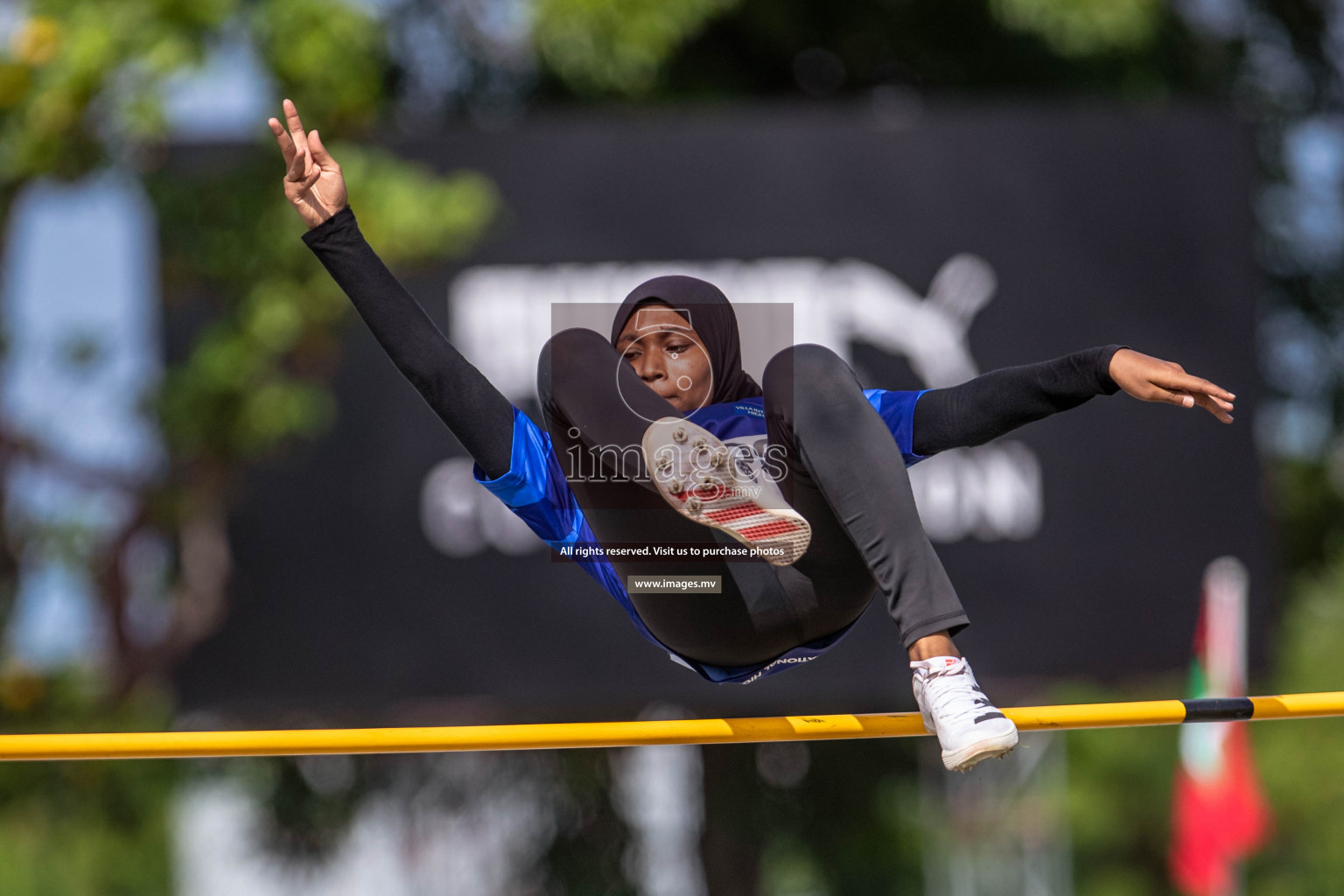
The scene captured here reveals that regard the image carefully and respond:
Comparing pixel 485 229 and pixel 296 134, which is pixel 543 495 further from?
pixel 485 229

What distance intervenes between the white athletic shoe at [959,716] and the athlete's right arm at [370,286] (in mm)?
1016

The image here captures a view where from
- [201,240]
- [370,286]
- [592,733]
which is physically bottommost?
[592,733]

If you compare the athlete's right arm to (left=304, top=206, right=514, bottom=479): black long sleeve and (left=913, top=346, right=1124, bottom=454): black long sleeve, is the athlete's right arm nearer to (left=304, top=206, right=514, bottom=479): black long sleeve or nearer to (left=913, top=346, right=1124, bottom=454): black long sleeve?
(left=304, top=206, right=514, bottom=479): black long sleeve

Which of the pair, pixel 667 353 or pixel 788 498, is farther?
pixel 667 353

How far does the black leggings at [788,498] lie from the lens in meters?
2.78

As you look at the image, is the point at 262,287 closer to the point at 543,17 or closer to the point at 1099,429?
the point at 543,17

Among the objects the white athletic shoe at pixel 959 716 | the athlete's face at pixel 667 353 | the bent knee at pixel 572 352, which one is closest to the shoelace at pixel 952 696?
the white athletic shoe at pixel 959 716

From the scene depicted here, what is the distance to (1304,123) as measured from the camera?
9109 millimetres

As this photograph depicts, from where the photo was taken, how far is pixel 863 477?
2.79 meters

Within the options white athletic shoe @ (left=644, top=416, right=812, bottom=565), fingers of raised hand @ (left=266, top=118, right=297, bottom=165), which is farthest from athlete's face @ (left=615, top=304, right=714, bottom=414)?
fingers of raised hand @ (left=266, top=118, right=297, bottom=165)

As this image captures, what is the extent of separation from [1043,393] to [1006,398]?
73 millimetres

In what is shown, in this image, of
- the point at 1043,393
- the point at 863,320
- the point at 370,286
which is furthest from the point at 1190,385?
the point at 863,320

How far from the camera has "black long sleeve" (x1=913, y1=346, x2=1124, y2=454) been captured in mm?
2904

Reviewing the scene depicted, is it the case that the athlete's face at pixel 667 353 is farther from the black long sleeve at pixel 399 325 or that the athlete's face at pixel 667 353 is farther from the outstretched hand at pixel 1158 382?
the outstretched hand at pixel 1158 382
